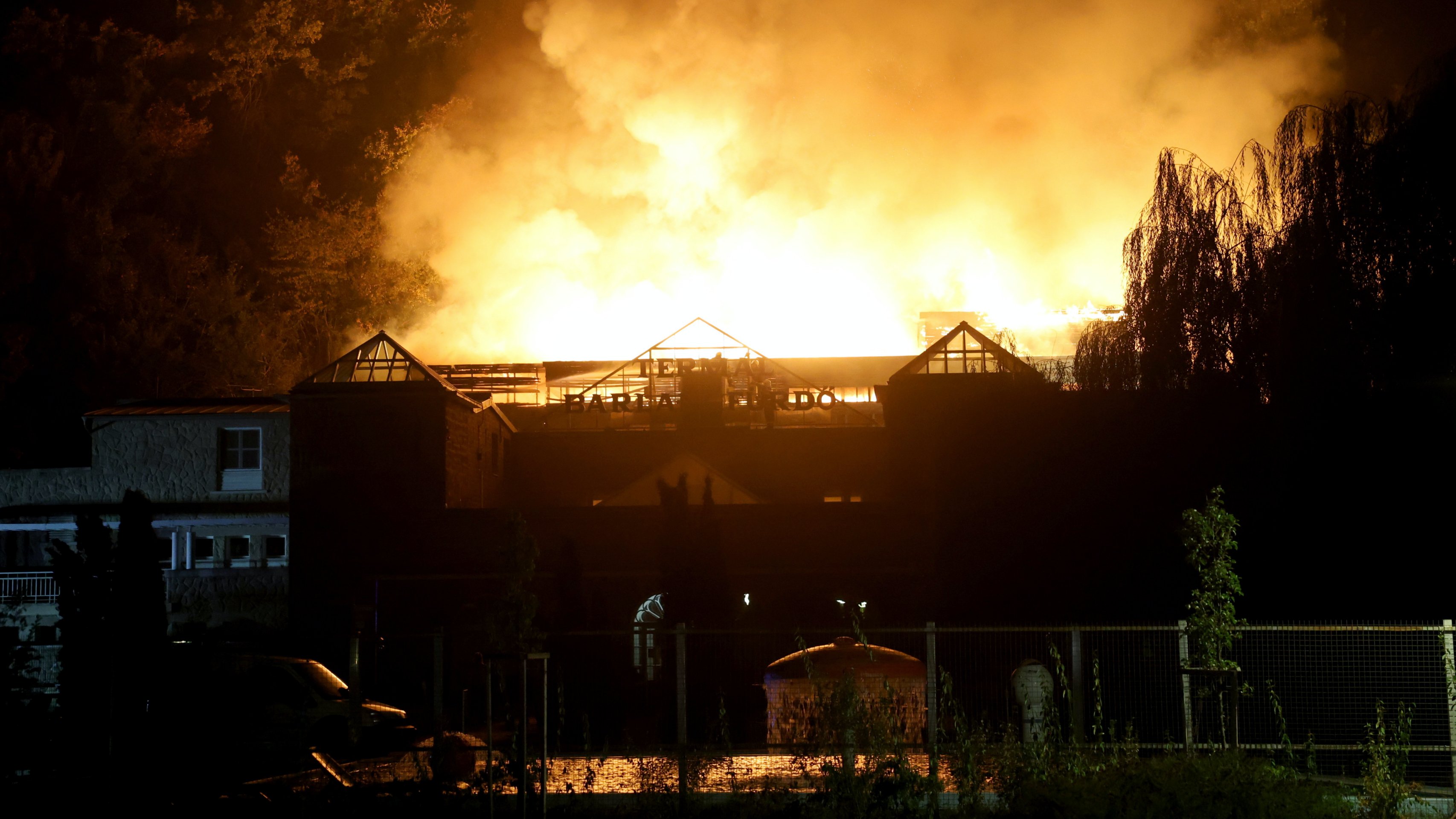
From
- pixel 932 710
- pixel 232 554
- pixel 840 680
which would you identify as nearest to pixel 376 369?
pixel 232 554

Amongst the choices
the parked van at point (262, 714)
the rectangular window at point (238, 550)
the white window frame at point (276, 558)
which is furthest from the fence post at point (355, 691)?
the rectangular window at point (238, 550)

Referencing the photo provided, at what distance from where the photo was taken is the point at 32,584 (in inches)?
1394

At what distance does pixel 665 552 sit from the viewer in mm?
31984

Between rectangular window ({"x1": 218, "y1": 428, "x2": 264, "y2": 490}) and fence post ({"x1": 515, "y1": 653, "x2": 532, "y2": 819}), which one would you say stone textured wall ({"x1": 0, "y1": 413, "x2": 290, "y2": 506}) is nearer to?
rectangular window ({"x1": 218, "y1": 428, "x2": 264, "y2": 490})

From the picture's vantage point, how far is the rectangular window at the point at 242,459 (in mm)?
40969

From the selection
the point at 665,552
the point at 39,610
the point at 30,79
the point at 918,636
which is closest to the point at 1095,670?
the point at 918,636

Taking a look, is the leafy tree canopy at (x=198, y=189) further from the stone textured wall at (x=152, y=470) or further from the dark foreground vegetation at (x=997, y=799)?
the dark foreground vegetation at (x=997, y=799)

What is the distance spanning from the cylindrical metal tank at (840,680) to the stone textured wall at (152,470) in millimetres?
24098

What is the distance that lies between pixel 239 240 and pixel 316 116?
→ 9094mm

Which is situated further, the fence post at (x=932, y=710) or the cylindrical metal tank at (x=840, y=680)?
the cylindrical metal tank at (x=840, y=680)

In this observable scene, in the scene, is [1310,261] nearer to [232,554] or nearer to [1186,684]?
[1186,684]

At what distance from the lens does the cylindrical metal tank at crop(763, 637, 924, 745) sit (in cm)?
1875

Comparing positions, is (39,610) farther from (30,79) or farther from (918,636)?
(30,79)

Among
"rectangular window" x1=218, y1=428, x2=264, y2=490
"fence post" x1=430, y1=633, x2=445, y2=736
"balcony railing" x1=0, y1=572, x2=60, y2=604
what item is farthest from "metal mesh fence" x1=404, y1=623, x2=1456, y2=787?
"rectangular window" x1=218, y1=428, x2=264, y2=490
